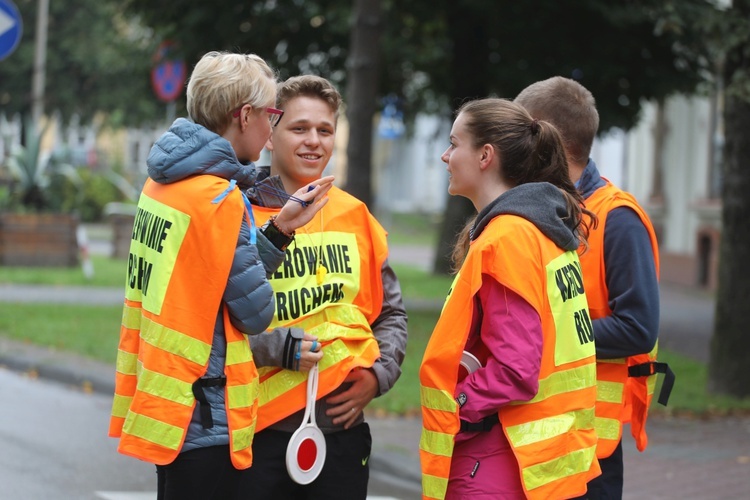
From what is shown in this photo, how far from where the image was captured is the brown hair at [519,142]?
Answer: 3100mm

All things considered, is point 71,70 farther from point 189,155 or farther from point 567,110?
point 189,155

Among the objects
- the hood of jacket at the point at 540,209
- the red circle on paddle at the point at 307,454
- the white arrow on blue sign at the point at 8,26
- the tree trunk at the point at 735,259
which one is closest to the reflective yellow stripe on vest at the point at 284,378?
the red circle on paddle at the point at 307,454

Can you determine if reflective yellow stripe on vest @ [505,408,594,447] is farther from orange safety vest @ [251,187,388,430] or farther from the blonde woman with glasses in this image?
the blonde woman with glasses

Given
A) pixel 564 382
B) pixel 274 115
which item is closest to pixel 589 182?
pixel 564 382

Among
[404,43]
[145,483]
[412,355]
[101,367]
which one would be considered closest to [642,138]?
[404,43]

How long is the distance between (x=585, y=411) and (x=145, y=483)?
4046 millimetres

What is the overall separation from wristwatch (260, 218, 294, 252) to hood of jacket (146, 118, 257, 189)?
7.6 inches

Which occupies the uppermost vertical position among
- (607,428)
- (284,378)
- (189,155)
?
(189,155)

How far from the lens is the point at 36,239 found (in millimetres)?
19609

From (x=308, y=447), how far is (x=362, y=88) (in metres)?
8.85

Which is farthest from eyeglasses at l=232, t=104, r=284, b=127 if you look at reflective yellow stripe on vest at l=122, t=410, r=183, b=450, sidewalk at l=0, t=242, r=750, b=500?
sidewalk at l=0, t=242, r=750, b=500

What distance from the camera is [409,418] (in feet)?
28.0

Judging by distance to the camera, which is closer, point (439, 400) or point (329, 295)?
point (439, 400)

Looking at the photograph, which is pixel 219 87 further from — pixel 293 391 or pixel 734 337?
pixel 734 337
